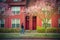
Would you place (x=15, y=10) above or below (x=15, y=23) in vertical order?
above

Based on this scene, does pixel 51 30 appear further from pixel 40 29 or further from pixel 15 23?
pixel 15 23

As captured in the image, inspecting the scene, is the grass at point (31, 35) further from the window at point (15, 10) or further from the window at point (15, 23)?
the window at point (15, 10)

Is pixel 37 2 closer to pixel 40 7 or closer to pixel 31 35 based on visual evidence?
pixel 40 7

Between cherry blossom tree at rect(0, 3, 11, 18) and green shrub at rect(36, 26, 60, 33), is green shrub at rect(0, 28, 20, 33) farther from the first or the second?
green shrub at rect(36, 26, 60, 33)

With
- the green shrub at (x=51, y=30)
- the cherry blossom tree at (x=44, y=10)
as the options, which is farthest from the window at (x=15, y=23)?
the green shrub at (x=51, y=30)

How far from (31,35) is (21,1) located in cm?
70

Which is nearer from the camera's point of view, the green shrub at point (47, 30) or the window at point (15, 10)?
the green shrub at point (47, 30)

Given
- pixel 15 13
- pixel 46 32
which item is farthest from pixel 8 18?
pixel 46 32

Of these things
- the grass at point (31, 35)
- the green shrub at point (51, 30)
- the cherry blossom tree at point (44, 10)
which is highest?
the cherry blossom tree at point (44, 10)

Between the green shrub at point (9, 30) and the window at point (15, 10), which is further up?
the window at point (15, 10)

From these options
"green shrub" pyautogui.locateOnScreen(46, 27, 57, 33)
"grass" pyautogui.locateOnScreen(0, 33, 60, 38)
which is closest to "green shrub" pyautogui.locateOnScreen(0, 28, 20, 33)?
"grass" pyautogui.locateOnScreen(0, 33, 60, 38)

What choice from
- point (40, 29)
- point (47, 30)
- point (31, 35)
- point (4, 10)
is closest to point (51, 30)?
point (47, 30)

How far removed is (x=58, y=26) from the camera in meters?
8.55

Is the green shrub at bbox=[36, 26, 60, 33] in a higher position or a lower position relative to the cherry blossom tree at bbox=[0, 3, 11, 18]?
lower
